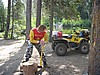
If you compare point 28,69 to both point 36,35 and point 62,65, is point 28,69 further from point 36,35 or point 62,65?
point 62,65

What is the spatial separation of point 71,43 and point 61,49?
0.57 metres

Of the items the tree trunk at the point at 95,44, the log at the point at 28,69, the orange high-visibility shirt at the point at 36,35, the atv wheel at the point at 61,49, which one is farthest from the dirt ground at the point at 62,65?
the tree trunk at the point at 95,44

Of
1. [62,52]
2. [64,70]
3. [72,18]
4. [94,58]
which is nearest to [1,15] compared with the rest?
[72,18]

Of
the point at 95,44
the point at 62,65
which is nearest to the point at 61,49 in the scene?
the point at 62,65

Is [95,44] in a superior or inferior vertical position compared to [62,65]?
superior

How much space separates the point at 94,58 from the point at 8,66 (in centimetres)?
367

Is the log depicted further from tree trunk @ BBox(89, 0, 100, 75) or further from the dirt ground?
tree trunk @ BBox(89, 0, 100, 75)

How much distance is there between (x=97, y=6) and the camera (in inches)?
231

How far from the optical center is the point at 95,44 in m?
6.07

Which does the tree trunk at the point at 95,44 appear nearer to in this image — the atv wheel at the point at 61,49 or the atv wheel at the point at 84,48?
the atv wheel at the point at 61,49

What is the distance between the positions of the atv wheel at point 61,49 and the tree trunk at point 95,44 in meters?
4.32

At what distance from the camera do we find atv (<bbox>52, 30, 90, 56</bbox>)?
34.9 ft

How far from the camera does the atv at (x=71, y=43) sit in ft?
34.9

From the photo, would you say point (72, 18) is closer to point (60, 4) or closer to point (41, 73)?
point (60, 4)
